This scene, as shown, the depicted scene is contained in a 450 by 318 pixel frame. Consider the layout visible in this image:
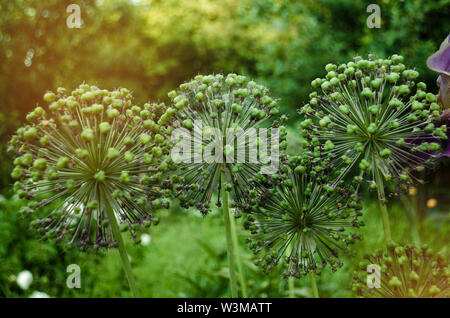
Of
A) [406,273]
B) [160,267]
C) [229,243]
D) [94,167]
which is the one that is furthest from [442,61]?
[160,267]

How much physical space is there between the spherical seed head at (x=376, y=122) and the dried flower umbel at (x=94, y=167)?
0.45m

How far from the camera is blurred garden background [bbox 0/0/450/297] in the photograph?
3363 millimetres

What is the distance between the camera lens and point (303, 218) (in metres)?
1.33

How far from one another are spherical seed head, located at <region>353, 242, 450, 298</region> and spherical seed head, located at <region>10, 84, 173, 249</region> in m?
0.59

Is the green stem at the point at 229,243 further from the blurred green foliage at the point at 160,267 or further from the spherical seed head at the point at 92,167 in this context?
the blurred green foliage at the point at 160,267

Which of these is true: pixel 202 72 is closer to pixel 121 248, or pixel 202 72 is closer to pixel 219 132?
pixel 219 132

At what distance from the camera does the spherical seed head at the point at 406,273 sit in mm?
1152

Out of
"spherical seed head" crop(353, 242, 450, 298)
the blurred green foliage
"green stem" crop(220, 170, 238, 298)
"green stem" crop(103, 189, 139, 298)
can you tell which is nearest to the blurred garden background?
the blurred green foliage

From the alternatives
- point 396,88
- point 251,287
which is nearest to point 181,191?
point 396,88

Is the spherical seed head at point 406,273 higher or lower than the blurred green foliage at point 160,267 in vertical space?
higher

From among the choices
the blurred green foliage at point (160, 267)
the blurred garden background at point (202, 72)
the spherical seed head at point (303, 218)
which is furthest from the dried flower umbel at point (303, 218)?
the blurred green foliage at point (160, 267)

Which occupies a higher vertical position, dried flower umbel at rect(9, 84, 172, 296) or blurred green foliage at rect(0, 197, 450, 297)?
dried flower umbel at rect(9, 84, 172, 296)

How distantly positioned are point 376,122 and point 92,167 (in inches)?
31.0

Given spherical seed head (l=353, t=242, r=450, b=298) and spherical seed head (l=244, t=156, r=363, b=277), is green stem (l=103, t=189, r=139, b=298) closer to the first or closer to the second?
spherical seed head (l=244, t=156, r=363, b=277)
